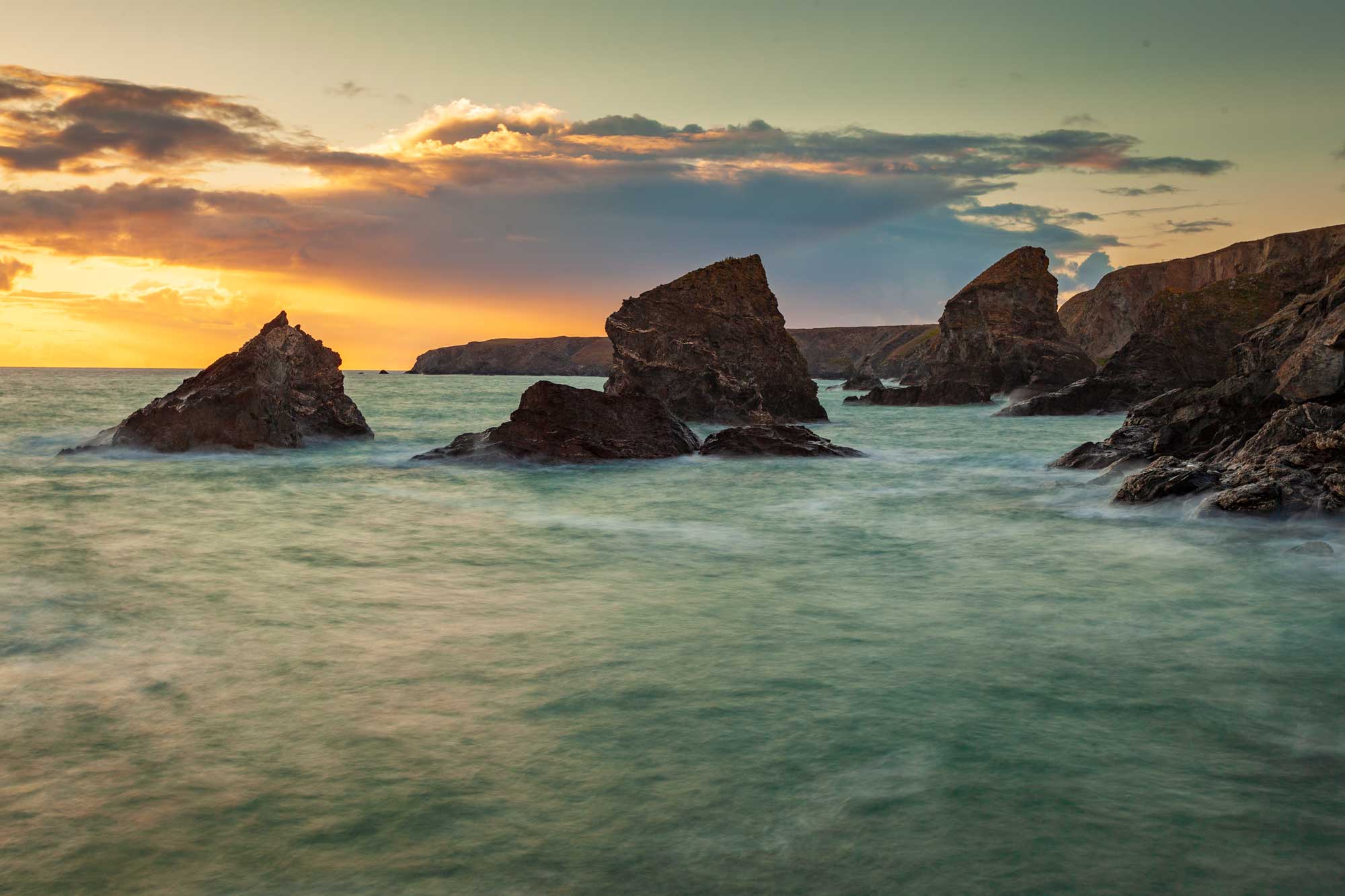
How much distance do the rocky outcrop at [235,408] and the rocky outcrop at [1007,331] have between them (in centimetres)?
5009

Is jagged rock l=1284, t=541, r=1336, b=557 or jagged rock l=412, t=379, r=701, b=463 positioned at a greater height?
jagged rock l=412, t=379, r=701, b=463

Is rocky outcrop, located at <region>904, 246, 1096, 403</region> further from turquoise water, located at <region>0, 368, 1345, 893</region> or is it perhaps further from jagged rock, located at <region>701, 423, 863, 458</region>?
turquoise water, located at <region>0, 368, 1345, 893</region>

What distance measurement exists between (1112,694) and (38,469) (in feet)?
74.9

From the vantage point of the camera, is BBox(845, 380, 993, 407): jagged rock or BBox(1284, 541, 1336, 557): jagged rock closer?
BBox(1284, 541, 1336, 557): jagged rock

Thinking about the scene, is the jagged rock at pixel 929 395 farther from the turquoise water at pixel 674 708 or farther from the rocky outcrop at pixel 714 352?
the turquoise water at pixel 674 708

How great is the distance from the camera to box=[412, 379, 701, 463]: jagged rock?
23.0 m

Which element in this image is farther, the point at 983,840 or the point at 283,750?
the point at 283,750

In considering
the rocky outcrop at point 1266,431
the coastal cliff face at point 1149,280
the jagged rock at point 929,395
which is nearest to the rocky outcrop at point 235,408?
the rocky outcrop at point 1266,431

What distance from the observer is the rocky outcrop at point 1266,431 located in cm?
1335

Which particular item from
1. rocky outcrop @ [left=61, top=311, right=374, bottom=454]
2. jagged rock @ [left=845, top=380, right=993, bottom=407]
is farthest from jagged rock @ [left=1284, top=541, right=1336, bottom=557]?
jagged rock @ [left=845, top=380, right=993, bottom=407]

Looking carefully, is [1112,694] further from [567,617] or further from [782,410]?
[782,410]

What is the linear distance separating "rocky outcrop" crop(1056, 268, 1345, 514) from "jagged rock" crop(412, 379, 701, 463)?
9824 millimetres

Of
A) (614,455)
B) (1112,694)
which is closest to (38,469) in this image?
(614,455)

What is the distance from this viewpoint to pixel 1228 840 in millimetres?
4469
